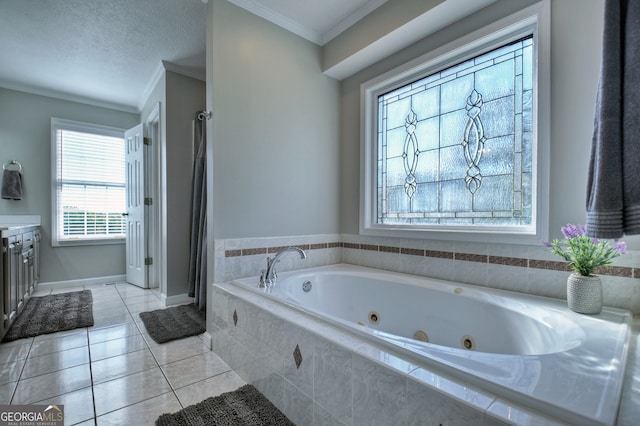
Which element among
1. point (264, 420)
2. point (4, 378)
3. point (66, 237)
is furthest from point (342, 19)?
point (66, 237)

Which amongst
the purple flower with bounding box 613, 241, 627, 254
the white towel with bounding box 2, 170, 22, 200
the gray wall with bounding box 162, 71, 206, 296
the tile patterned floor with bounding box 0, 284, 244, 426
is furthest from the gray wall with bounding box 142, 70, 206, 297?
the purple flower with bounding box 613, 241, 627, 254

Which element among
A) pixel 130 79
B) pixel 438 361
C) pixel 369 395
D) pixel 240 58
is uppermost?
pixel 130 79

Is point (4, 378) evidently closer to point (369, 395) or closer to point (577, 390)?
point (369, 395)

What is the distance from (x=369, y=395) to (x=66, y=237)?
435 centimetres

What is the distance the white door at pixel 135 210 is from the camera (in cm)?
346

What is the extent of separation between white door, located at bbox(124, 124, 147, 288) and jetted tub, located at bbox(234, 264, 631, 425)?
225cm

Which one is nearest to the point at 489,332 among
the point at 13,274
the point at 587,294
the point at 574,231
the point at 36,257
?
the point at 587,294

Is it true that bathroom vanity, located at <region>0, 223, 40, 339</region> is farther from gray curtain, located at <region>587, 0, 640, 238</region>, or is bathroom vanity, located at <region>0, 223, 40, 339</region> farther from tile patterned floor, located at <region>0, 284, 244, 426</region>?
gray curtain, located at <region>587, 0, 640, 238</region>

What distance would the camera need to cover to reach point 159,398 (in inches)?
57.6

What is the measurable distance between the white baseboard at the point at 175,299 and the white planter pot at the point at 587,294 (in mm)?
3137

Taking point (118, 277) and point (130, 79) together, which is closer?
point (130, 79)

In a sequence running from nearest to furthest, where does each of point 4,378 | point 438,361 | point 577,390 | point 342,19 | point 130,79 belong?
point 577,390 < point 438,361 < point 4,378 < point 342,19 < point 130,79

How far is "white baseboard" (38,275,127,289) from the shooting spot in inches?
139

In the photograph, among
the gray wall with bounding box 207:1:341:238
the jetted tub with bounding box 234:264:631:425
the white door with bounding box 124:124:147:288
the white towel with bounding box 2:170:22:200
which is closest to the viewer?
the jetted tub with bounding box 234:264:631:425
